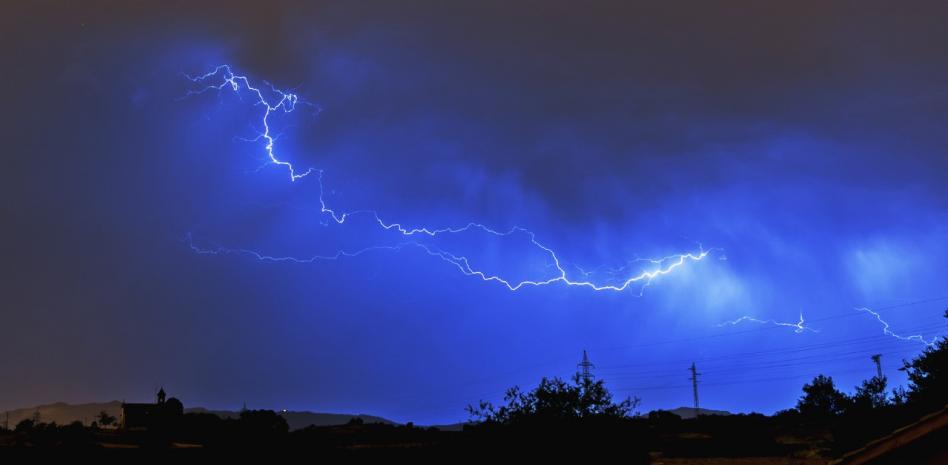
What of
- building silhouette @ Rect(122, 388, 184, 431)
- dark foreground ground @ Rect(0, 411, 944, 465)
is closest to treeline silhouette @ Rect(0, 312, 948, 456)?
dark foreground ground @ Rect(0, 411, 944, 465)

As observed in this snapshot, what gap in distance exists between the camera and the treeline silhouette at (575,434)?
58.7ft

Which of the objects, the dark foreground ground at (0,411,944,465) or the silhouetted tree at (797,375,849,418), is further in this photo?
the silhouetted tree at (797,375,849,418)

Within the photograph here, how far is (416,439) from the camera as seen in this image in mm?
21188

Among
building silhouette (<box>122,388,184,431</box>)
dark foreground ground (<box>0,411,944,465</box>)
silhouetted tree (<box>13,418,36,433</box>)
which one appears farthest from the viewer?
building silhouette (<box>122,388,184,431</box>)

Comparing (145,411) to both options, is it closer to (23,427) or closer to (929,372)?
(23,427)

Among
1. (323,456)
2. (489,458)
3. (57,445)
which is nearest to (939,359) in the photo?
(489,458)

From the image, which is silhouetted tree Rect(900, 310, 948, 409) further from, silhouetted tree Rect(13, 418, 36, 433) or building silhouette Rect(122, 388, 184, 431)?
building silhouette Rect(122, 388, 184, 431)

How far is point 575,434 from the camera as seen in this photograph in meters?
20.4

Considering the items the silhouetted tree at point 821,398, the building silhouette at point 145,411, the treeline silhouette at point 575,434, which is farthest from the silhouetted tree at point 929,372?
the building silhouette at point 145,411

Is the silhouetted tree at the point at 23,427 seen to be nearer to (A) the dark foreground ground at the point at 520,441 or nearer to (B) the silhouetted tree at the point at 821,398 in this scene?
(A) the dark foreground ground at the point at 520,441

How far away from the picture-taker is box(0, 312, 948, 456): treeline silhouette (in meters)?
17.9

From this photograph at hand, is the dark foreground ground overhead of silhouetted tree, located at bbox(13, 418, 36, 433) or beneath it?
beneath

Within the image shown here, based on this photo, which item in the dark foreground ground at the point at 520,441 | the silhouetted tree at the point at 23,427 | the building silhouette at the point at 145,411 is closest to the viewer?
the dark foreground ground at the point at 520,441

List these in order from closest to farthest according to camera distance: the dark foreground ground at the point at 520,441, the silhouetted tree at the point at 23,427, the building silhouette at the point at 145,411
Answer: the dark foreground ground at the point at 520,441 → the silhouetted tree at the point at 23,427 → the building silhouette at the point at 145,411
